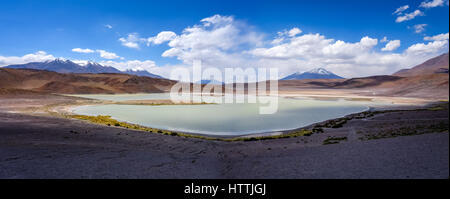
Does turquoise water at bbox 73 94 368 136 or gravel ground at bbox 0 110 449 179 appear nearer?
gravel ground at bbox 0 110 449 179

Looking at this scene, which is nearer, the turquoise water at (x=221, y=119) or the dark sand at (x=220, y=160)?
the dark sand at (x=220, y=160)

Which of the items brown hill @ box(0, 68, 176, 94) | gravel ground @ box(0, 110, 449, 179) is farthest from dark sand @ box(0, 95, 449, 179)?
brown hill @ box(0, 68, 176, 94)

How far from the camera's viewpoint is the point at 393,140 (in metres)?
9.36

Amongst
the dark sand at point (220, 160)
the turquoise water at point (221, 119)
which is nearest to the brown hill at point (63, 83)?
the turquoise water at point (221, 119)

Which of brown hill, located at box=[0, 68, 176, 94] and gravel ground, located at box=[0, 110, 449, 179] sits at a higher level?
brown hill, located at box=[0, 68, 176, 94]

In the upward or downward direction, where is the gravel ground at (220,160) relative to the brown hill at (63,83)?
downward

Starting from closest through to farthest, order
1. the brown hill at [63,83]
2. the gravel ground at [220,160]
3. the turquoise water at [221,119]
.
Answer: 1. the gravel ground at [220,160]
2. the turquoise water at [221,119]
3. the brown hill at [63,83]

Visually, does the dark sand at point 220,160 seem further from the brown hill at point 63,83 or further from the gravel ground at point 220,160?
the brown hill at point 63,83

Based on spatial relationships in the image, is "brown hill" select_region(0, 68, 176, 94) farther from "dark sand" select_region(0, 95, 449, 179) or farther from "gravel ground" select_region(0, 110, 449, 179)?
"dark sand" select_region(0, 95, 449, 179)

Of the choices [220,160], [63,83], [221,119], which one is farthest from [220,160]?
[63,83]

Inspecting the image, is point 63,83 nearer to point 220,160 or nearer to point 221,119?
point 221,119

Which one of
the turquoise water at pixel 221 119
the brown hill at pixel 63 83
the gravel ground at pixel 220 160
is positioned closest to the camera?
the gravel ground at pixel 220 160
